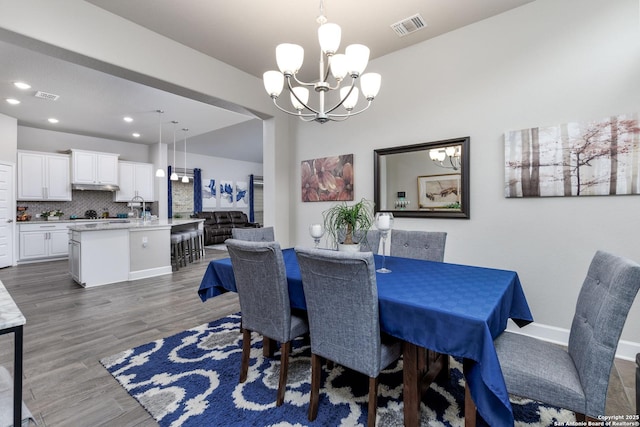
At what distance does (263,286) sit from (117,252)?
3.93 m

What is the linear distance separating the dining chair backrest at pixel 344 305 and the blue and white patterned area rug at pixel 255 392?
0.44 m

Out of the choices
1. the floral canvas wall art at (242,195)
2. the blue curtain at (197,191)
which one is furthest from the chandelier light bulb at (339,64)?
the floral canvas wall art at (242,195)

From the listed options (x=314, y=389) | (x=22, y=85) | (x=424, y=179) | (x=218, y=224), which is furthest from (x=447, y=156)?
(x=218, y=224)

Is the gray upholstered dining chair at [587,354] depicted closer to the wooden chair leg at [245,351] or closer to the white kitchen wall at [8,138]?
the wooden chair leg at [245,351]

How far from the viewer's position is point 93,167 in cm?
686

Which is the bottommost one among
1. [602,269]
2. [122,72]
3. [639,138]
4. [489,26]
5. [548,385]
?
[548,385]

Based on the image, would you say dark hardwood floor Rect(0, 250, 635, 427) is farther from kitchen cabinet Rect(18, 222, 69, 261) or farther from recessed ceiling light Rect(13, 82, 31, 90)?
recessed ceiling light Rect(13, 82, 31, 90)

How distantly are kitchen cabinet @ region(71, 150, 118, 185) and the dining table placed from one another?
23.1 ft

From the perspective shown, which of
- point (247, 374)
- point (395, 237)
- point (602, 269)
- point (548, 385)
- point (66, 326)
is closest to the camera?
point (548, 385)

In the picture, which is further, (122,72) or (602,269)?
(122,72)

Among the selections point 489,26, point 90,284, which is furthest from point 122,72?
point 489,26

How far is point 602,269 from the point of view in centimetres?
132

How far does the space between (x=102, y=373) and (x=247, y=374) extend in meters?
1.04

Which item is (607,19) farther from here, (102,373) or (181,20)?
(102,373)
